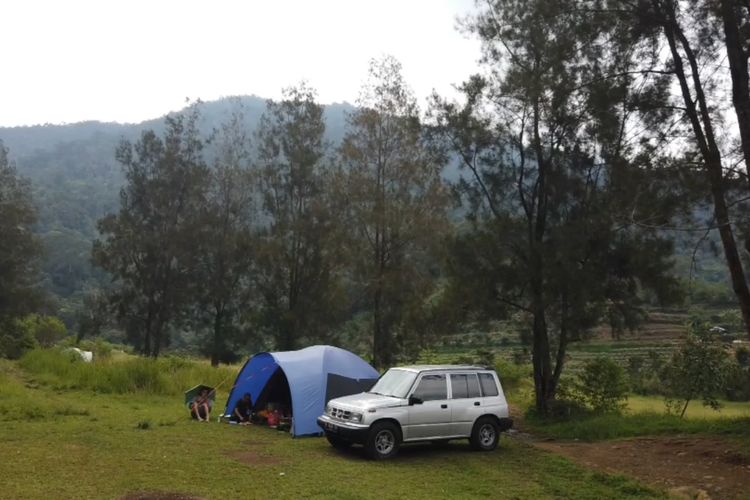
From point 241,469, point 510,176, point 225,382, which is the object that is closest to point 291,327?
point 225,382

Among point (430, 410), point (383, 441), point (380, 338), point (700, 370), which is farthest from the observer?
point (380, 338)

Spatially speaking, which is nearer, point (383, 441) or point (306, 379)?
point (383, 441)

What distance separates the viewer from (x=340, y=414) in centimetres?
1236

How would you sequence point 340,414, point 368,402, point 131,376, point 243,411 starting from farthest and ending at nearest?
point 131,376
point 243,411
point 340,414
point 368,402

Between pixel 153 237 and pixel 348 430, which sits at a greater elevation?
pixel 153 237

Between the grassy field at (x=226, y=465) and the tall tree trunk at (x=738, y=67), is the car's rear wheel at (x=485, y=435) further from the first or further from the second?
the tall tree trunk at (x=738, y=67)

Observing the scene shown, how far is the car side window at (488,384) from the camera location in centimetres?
1339

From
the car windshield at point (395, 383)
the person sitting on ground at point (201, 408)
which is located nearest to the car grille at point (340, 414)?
the car windshield at point (395, 383)

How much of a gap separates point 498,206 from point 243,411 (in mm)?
9610

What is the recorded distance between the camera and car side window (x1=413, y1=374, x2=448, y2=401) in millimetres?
12633

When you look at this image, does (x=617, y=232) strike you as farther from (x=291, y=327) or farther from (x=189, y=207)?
(x=189, y=207)

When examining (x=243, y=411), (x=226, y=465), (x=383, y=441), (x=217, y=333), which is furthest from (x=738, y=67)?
(x=217, y=333)

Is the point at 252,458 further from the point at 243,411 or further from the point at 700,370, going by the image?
the point at 700,370

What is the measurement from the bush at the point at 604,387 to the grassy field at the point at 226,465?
4.88 meters
